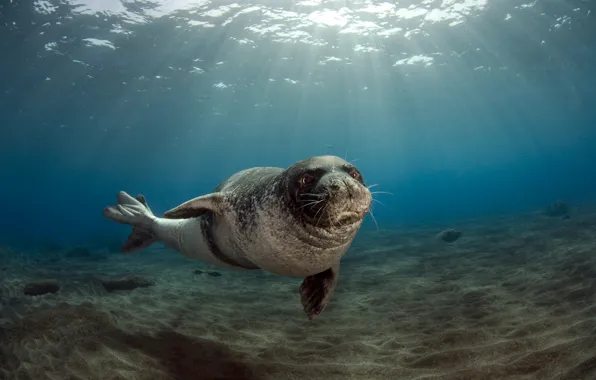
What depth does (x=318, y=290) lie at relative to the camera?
3.65 metres

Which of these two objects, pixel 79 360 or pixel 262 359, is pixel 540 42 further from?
pixel 79 360

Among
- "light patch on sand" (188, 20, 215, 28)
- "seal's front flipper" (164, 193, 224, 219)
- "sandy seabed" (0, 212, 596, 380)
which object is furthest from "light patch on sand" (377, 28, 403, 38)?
→ "seal's front flipper" (164, 193, 224, 219)

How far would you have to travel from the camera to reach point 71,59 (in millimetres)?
21188

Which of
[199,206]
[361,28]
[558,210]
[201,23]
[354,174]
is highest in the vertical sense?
[361,28]

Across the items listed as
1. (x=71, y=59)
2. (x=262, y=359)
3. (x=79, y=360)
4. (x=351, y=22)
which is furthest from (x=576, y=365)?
(x=71, y=59)

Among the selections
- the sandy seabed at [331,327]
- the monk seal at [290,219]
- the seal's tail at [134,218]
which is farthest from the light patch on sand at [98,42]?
the monk seal at [290,219]

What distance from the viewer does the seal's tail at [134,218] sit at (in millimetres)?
5544

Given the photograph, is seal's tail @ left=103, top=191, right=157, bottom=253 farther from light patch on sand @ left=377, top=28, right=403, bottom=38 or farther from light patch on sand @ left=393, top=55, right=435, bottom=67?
light patch on sand @ left=393, top=55, right=435, bottom=67

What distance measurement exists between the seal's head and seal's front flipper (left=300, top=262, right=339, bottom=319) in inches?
48.4

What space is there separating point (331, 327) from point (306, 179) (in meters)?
3.55

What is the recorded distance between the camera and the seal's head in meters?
2.29

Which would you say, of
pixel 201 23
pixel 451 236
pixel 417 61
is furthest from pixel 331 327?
pixel 417 61

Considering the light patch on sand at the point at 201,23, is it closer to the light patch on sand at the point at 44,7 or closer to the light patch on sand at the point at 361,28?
the light patch on sand at the point at 44,7

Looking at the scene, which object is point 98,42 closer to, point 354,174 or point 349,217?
point 354,174
